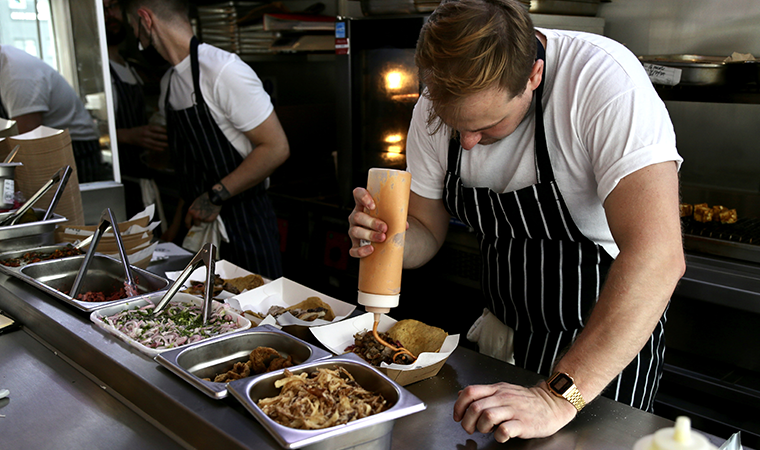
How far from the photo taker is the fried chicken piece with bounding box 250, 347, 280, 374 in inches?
51.5

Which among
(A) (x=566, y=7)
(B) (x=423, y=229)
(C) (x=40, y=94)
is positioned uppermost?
(A) (x=566, y=7)

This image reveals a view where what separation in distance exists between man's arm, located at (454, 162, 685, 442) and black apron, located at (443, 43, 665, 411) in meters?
0.31

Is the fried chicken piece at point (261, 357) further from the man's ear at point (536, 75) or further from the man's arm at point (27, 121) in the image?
the man's arm at point (27, 121)

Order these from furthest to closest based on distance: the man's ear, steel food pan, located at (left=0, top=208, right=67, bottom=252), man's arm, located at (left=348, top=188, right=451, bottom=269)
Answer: steel food pan, located at (left=0, top=208, right=67, bottom=252) → man's arm, located at (left=348, top=188, right=451, bottom=269) → the man's ear

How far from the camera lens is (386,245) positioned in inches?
55.5

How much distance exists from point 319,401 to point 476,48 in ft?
2.53

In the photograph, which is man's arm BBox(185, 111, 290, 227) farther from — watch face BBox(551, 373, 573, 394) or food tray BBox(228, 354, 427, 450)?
watch face BBox(551, 373, 573, 394)

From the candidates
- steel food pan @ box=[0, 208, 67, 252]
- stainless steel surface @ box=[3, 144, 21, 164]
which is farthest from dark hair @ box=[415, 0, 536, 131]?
stainless steel surface @ box=[3, 144, 21, 164]

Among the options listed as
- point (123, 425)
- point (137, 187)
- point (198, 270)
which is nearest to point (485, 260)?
point (198, 270)

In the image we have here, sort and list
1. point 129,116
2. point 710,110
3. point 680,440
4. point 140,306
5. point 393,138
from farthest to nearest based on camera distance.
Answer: point 129,116 < point 393,138 < point 710,110 < point 140,306 < point 680,440

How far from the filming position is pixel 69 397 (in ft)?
4.72

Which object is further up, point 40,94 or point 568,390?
point 40,94

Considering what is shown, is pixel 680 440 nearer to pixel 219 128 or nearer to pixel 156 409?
pixel 156 409

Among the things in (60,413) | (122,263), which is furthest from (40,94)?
(60,413)
